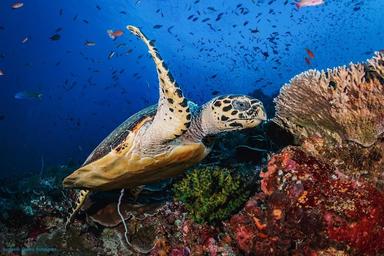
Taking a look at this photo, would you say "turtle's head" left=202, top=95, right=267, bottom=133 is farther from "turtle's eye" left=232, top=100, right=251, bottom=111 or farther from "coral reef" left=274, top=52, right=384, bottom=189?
"coral reef" left=274, top=52, right=384, bottom=189

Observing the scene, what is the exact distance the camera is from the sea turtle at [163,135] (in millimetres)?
3145

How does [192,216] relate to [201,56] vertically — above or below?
above

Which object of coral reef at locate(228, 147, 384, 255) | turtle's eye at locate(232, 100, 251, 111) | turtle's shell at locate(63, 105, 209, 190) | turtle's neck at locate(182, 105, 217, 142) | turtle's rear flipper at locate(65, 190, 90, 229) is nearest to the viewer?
coral reef at locate(228, 147, 384, 255)

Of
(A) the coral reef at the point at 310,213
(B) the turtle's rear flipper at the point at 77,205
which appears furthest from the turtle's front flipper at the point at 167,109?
(B) the turtle's rear flipper at the point at 77,205

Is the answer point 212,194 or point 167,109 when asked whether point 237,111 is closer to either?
point 167,109

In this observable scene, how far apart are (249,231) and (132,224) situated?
174 centimetres

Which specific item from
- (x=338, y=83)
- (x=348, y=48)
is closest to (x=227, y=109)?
(x=338, y=83)

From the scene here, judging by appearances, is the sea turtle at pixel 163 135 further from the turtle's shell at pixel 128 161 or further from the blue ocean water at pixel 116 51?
the blue ocean water at pixel 116 51

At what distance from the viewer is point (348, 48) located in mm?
72062

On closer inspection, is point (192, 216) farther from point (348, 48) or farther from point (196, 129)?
point (348, 48)

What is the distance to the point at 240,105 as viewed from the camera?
3287mm

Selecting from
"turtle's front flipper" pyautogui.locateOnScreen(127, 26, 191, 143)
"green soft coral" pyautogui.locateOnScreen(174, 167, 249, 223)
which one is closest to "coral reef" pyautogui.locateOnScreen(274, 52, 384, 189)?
"green soft coral" pyautogui.locateOnScreen(174, 167, 249, 223)

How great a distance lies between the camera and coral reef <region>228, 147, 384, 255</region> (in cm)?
235

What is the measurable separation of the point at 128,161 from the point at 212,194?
1046mm
